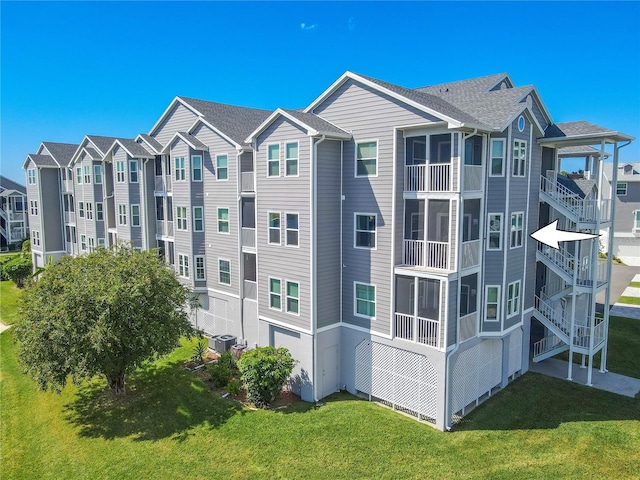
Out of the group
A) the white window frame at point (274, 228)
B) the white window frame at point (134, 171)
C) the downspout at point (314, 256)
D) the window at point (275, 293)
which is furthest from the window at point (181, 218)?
the downspout at point (314, 256)

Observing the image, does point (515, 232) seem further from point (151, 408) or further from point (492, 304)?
point (151, 408)

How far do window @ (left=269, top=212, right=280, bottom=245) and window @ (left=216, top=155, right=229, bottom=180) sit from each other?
211 inches

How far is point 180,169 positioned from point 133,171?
508 cm

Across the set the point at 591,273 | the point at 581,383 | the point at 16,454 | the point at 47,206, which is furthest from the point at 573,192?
the point at 47,206

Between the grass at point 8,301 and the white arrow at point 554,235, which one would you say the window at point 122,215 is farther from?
the white arrow at point 554,235

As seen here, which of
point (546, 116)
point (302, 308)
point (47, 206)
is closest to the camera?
point (302, 308)

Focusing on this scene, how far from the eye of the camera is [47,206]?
37406 mm

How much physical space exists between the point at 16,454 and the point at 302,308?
11.0m

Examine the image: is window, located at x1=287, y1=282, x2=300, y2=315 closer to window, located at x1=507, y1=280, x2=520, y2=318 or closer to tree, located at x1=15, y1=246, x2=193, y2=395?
tree, located at x1=15, y1=246, x2=193, y2=395

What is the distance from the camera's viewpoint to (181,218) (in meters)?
24.4

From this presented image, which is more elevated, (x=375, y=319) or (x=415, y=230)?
(x=415, y=230)

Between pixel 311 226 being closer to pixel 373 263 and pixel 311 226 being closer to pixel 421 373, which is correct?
pixel 373 263

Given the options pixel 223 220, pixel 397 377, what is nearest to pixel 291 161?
pixel 223 220

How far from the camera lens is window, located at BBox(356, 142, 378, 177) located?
1608 centimetres
